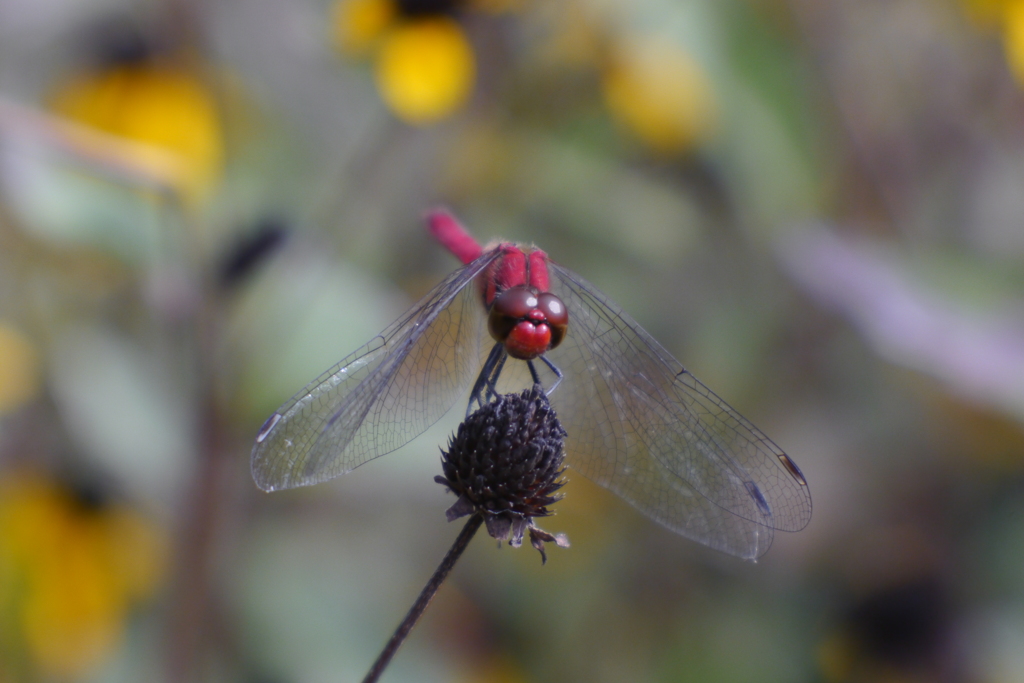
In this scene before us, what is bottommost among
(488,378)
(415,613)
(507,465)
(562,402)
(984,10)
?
(415,613)

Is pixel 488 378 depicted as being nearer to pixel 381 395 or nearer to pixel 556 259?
pixel 381 395

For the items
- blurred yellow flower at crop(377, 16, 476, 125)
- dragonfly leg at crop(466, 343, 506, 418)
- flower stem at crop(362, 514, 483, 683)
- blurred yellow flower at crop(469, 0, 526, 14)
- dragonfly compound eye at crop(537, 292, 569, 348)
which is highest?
blurred yellow flower at crop(469, 0, 526, 14)

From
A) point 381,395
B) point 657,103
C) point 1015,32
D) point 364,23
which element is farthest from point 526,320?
point 657,103

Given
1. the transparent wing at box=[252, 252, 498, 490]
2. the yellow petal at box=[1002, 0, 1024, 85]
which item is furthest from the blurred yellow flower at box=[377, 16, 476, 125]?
the yellow petal at box=[1002, 0, 1024, 85]

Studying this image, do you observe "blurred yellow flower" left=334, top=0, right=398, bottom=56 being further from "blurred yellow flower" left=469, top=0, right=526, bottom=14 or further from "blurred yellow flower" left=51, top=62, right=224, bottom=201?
"blurred yellow flower" left=51, top=62, right=224, bottom=201

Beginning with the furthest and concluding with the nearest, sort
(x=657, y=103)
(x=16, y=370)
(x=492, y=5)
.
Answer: (x=657, y=103) → (x=16, y=370) → (x=492, y=5)

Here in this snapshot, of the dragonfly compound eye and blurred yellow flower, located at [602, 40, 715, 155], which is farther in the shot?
blurred yellow flower, located at [602, 40, 715, 155]

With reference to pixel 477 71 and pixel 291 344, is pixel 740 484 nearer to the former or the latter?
pixel 291 344
